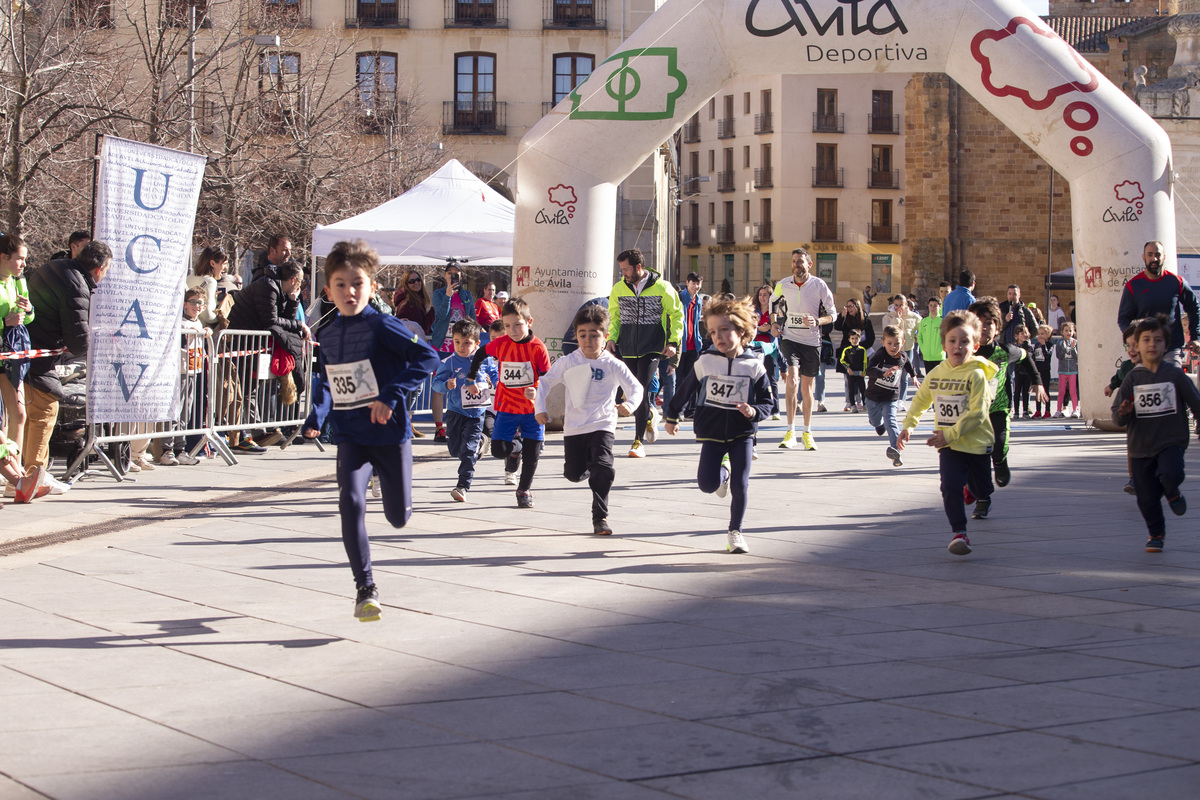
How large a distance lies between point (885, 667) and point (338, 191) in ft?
82.6

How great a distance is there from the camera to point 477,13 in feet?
147

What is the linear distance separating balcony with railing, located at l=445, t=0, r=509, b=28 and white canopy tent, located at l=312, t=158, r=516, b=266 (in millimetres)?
26230

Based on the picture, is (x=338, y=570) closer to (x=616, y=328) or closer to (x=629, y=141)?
(x=616, y=328)

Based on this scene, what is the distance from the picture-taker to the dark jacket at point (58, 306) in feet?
31.9

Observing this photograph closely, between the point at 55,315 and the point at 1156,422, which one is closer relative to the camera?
the point at 1156,422

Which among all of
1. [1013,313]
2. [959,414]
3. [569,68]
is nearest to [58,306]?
[959,414]

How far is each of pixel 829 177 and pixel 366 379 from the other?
6981cm

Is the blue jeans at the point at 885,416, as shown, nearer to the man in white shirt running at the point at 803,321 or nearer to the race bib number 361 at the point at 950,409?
the man in white shirt running at the point at 803,321

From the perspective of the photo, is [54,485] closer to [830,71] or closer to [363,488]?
[363,488]

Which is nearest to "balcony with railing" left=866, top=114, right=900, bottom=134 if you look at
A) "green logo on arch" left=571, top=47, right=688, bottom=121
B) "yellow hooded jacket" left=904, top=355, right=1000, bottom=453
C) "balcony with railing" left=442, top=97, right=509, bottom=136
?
"balcony with railing" left=442, top=97, right=509, bottom=136

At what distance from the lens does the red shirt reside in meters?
A: 9.54

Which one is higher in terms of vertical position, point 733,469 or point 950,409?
point 950,409

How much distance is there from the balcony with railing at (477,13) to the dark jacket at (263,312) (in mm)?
33416

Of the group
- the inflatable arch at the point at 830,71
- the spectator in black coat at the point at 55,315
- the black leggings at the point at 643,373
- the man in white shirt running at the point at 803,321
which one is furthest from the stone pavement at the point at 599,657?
the inflatable arch at the point at 830,71
